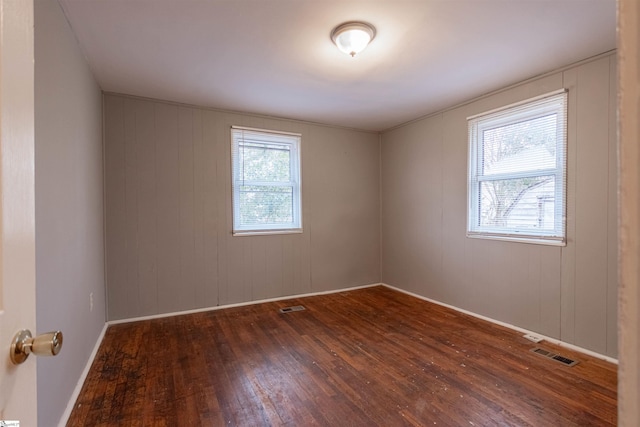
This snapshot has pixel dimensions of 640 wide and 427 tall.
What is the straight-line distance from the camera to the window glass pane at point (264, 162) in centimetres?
393

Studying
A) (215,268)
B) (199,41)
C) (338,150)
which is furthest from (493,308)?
(199,41)

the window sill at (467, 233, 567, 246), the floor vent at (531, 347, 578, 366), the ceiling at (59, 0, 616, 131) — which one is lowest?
the floor vent at (531, 347, 578, 366)

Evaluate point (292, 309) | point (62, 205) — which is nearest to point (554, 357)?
point (292, 309)

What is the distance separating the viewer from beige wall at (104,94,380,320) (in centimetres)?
Result: 331

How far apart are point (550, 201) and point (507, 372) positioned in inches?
62.1

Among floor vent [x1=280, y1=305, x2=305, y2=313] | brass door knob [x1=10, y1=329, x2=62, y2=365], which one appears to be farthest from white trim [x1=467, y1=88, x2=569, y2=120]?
brass door knob [x1=10, y1=329, x2=62, y2=365]

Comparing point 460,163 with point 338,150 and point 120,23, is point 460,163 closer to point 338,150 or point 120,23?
point 338,150

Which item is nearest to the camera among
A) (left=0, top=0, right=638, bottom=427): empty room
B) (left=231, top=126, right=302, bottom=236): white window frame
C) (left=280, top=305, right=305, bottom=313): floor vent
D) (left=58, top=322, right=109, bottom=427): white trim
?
(left=0, top=0, right=638, bottom=427): empty room

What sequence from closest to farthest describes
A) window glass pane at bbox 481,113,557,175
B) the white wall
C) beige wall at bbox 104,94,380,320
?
the white wall → window glass pane at bbox 481,113,557,175 → beige wall at bbox 104,94,380,320

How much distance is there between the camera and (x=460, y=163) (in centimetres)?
359

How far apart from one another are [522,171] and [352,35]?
214cm

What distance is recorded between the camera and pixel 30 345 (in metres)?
0.58

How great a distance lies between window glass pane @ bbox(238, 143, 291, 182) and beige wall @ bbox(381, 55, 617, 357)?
5.34 ft

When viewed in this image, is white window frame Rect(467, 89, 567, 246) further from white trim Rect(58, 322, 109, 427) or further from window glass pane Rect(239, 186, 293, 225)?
white trim Rect(58, 322, 109, 427)
